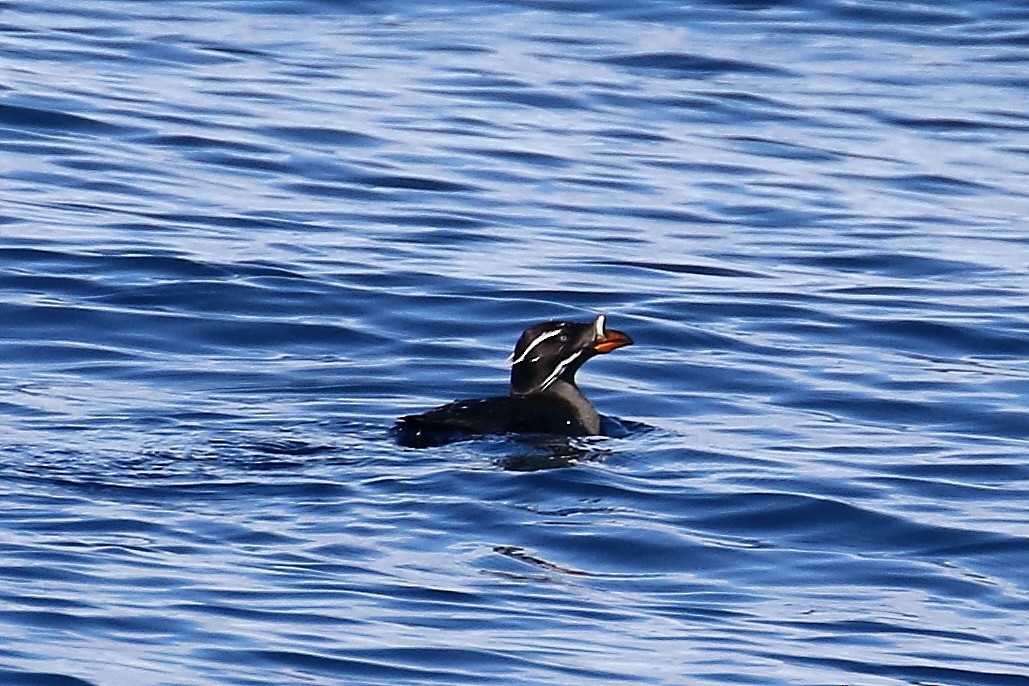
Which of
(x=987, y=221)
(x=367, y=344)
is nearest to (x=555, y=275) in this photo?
(x=367, y=344)

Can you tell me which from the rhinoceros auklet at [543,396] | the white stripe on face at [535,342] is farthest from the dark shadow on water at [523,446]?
the white stripe on face at [535,342]

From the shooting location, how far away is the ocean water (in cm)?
861

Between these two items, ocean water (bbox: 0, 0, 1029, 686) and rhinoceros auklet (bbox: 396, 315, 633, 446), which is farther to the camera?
rhinoceros auklet (bbox: 396, 315, 633, 446)

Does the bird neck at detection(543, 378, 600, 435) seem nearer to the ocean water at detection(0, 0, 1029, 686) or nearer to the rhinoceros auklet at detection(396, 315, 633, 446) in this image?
the rhinoceros auklet at detection(396, 315, 633, 446)

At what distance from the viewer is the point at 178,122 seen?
20234 mm

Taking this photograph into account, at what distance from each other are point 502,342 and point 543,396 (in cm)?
217

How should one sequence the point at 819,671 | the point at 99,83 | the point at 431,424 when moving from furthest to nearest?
the point at 99,83 < the point at 431,424 < the point at 819,671

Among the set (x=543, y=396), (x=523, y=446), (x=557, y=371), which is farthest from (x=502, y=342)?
(x=523, y=446)

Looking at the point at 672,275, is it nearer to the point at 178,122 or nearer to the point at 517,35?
the point at 178,122

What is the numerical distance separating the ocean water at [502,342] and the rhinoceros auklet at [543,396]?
195mm


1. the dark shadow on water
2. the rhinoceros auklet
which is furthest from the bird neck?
the dark shadow on water

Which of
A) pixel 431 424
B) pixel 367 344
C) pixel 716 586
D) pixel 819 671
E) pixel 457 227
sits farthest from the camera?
pixel 457 227

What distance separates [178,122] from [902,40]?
9.34 metres

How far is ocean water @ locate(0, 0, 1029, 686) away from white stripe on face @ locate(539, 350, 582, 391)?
415 millimetres
